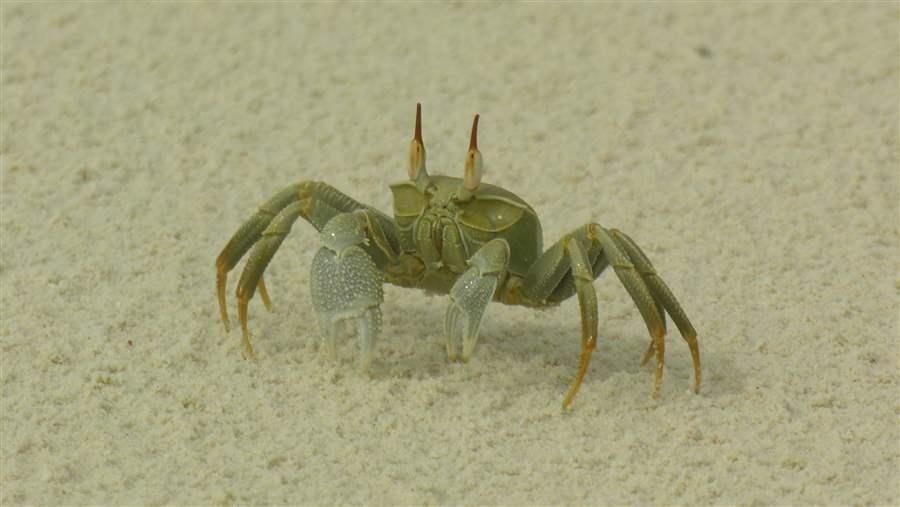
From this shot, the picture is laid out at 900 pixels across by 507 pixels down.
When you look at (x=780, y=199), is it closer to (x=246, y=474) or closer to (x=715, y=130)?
(x=715, y=130)

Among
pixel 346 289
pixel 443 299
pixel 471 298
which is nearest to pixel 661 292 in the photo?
pixel 471 298

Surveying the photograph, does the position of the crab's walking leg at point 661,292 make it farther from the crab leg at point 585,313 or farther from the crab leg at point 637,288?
the crab leg at point 585,313

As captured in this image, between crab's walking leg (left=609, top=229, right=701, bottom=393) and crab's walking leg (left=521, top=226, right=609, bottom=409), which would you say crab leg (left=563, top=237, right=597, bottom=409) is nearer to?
crab's walking leg (left=521, top=226, right=609, bottom=409)

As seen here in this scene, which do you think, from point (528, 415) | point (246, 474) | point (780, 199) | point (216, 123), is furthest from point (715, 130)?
point (246, 474)

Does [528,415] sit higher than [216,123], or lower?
lower

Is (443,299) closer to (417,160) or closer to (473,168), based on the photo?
(417,160)
